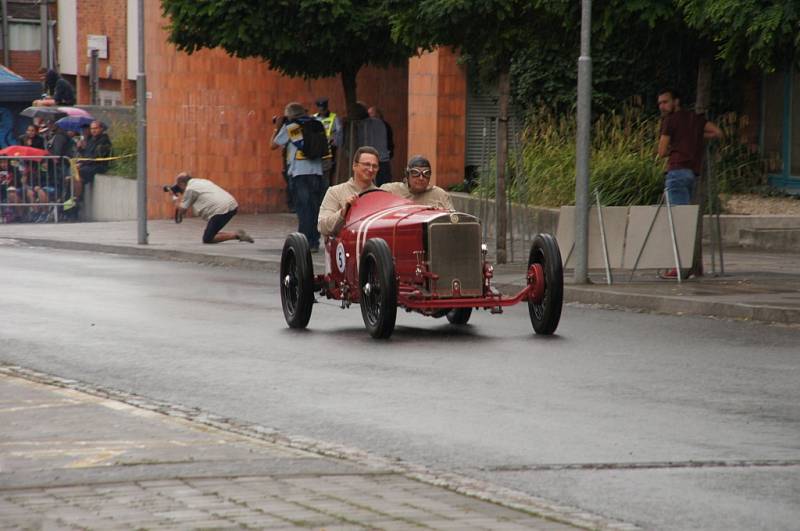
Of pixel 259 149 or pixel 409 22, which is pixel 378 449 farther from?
pixel 259 149

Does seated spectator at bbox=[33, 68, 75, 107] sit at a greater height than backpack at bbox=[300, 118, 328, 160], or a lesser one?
greater

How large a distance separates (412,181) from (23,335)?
339 cm

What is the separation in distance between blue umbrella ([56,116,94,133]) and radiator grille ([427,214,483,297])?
80.2 feet

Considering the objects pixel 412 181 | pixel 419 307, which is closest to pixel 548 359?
pixel 419 307

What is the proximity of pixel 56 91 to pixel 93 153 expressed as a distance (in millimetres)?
5937

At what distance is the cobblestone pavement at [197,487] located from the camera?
6773mm

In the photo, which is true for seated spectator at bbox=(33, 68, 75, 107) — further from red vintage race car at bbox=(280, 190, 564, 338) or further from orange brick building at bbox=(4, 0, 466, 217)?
red vintage race car at bbox=(280, 190, 564, 338)

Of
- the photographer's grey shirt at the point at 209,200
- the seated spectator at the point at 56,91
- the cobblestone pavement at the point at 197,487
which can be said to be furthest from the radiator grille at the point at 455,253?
the seated spectator at the point at 56,91

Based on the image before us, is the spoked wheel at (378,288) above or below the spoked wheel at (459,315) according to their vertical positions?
above

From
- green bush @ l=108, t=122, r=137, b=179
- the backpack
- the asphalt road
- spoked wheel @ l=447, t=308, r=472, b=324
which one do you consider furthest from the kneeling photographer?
spoked wheel @ l=447, t=308, r=472, b=324

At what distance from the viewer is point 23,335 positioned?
1427cm

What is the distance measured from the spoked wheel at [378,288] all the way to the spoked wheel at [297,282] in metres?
0.79

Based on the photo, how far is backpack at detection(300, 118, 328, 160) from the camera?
926 inches

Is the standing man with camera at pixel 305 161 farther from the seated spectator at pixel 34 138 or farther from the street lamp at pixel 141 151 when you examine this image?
the seated spectator at pixel 34 138
